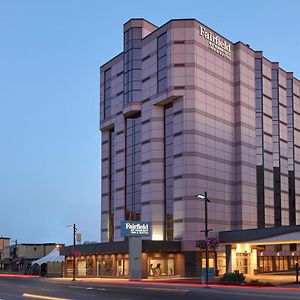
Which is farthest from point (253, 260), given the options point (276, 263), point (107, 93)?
point (107, 93)

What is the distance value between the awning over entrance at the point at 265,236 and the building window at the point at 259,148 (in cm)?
1620

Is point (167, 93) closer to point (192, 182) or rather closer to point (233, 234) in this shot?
point (192, 182)

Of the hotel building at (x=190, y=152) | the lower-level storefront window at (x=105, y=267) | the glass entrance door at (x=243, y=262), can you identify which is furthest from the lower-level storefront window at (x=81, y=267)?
the glass entrance door at (x=243, y=262)

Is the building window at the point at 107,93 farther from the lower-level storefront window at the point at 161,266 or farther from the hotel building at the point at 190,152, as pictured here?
the lower-level storefront window at the point at 161,266

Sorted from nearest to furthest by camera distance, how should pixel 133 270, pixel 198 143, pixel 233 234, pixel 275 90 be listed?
pixel 133 270 → pixel 233 234 → pixel 198 143 → pixel 275 90

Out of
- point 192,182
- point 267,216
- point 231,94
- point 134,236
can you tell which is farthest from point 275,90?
point 134,236

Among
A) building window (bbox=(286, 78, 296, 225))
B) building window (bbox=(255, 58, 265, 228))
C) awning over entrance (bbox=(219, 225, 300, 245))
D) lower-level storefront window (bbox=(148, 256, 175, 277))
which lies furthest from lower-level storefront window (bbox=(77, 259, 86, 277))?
building window (bbox=(286, 78, 296, 225))

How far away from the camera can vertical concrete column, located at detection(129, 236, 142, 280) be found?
246ft

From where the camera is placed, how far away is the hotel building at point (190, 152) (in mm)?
84938

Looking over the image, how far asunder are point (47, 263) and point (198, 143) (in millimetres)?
33535

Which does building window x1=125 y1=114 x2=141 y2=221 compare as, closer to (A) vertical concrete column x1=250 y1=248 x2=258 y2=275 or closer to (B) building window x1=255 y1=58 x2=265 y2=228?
(A) vertical concrete column x1=250 y1=248 x2=258 y2=275

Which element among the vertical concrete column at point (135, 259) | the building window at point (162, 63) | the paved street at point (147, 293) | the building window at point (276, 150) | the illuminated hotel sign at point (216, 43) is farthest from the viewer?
the building window at point (276, 150)

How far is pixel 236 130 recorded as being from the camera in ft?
311

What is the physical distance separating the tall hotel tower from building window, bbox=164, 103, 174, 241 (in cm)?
Result: 16
